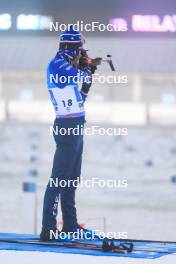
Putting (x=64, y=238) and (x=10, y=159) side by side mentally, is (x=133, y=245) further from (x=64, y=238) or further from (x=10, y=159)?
(x=10, y=159)

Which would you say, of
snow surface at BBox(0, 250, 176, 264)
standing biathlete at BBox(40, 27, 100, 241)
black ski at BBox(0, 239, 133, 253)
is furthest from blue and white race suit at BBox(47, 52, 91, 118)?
snow surface at BBox(0, 250, 176, 264)

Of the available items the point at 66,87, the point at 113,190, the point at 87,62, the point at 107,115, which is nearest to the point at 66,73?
the point at 66,87

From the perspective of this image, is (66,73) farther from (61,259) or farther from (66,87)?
(61,259)

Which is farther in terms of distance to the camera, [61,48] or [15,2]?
[15,2]

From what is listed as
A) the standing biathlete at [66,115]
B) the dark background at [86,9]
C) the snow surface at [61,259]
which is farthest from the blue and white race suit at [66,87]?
the dark background at [86,9]

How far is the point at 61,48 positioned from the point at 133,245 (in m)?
1.08

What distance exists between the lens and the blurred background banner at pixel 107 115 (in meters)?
4.78

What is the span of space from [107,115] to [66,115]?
661 cm

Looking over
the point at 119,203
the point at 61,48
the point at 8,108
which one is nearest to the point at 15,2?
the point at 119,203

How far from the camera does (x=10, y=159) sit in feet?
31.0

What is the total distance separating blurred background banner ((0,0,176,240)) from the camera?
188 inches

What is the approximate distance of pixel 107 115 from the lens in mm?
9953

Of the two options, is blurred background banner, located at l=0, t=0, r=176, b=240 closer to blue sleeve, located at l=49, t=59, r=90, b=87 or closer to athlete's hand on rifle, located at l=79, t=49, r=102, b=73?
athlete's hand on rifle, located at l=79, t=49, r=102, b=73

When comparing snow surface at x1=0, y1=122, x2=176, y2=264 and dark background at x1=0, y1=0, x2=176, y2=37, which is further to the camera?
dark background at x1=0, y1=0, x2=176, y2=37
